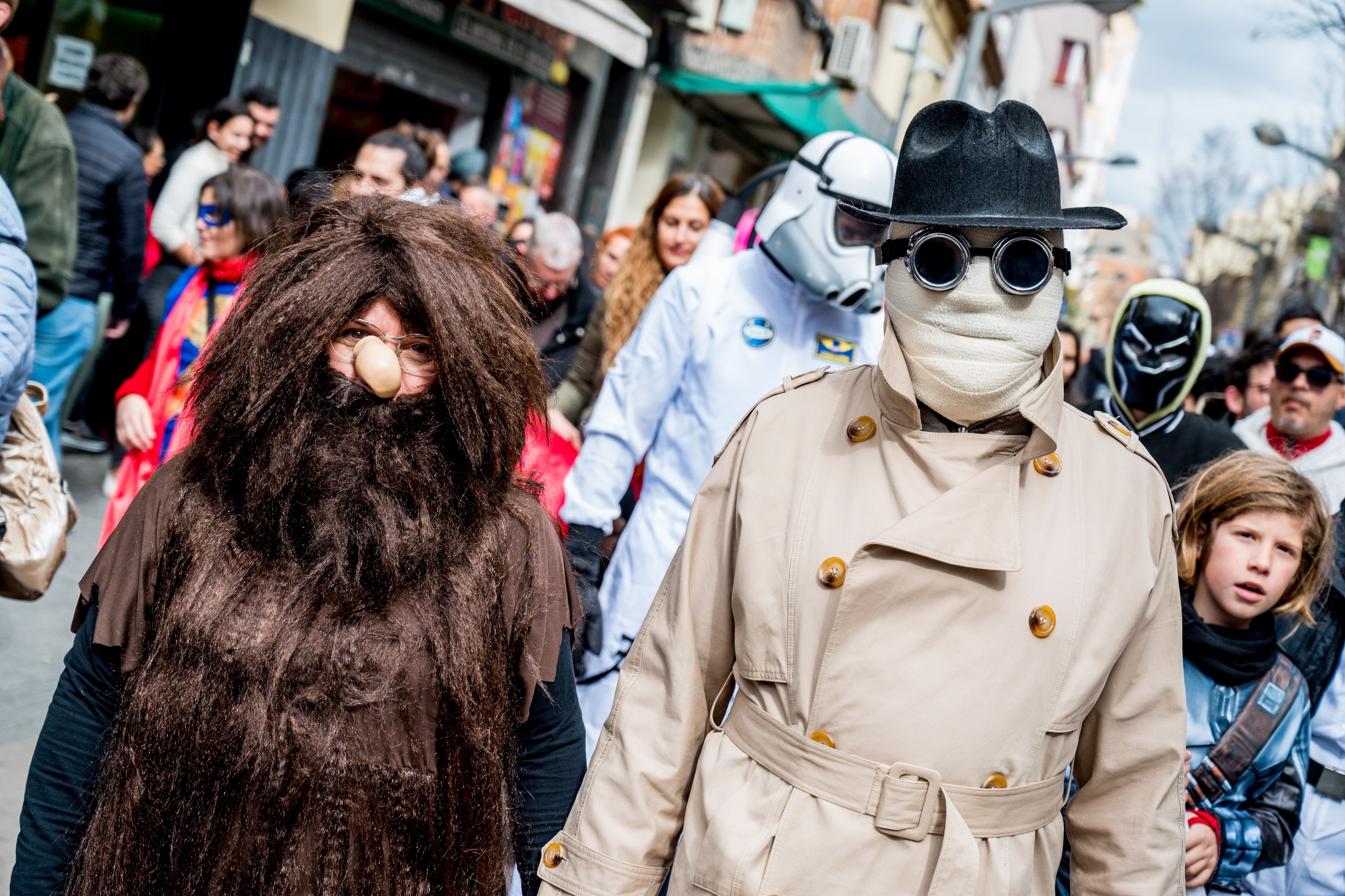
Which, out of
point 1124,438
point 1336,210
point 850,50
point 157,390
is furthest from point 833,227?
point 1336,210

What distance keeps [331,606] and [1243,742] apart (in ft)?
6.40

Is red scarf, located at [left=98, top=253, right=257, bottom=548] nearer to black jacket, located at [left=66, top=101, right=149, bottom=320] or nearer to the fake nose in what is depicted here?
black jacket, located at [left=66, top=101, right=149, bottom=320]

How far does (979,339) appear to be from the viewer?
1.87m

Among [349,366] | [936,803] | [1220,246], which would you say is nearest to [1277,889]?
[936,803]

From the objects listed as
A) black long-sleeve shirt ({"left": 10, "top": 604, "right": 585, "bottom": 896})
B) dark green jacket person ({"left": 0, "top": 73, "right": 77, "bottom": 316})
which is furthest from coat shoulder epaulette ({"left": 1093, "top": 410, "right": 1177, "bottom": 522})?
dark green jacket person ({"left": 0, "top": 73, "right": 77, "bottom": 316})

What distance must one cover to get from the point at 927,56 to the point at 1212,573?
26.6 meters

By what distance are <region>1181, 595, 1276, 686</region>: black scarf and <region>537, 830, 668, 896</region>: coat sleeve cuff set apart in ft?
4.59

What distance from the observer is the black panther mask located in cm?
393

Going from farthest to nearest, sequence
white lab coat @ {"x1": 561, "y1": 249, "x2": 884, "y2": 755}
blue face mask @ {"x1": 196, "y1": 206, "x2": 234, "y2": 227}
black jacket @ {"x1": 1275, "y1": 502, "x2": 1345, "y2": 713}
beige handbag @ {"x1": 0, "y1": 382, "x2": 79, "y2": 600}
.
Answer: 1. blue face mask @ {"x1": 196, "y1": 206, "x2": 234, "y2": 227}
2. white lab coat @ {"x1": 561, "y1": 249, "x2": 884, "y2": 755}
3. black jacket @ {"x1": 1275, "y1": 502, "x2": 1345, "y2": 713}
4. beige handbag @ {"x1": 0, "y1": 382, "x2": 79, "y2": 600}

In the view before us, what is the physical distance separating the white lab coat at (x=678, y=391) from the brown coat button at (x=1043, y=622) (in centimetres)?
149

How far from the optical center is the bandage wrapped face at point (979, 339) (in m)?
1.86

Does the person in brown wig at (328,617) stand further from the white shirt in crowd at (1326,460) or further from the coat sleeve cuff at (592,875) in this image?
the white shirt in crowd at (1326,460)

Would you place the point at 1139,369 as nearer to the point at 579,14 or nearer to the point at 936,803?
the point at 936,803

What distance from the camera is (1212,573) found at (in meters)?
2.86
